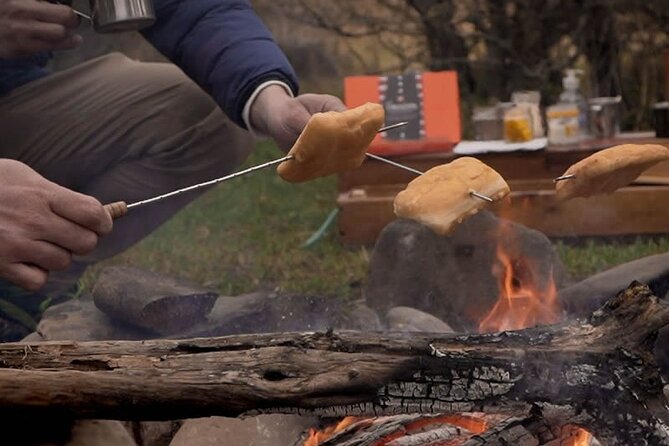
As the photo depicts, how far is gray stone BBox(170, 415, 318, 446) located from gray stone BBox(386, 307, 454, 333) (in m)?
0.72

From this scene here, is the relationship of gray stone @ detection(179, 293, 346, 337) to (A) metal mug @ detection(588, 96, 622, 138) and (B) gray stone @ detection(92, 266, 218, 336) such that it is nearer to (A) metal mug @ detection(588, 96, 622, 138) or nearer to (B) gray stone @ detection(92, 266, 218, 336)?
(B) gray stone @ detection(92, 266, 218, 336)

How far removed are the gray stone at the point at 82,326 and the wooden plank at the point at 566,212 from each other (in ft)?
6.26

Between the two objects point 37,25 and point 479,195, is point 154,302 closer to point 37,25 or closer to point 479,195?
point 37,25

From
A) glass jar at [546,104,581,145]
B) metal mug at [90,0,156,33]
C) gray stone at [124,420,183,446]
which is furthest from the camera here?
glass jar at [546,104,581,145]

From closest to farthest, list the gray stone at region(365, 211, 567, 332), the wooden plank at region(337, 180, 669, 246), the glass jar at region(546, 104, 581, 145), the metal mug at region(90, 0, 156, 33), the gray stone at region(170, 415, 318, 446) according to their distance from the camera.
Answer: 1. the gray stone at region(170, 415, 318, 446)
2. the metal mug at region(90, 0, 156, 33)
3. the gray stone at region(365, 211, 567, 332)
4. the wooden plank at region(337, 180, 669, 246)
5. the glass jar at region(546, 104, 581, 145)

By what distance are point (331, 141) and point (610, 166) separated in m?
0.65

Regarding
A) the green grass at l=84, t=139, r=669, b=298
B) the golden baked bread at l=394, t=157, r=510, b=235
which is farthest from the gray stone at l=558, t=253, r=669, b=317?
the green grass at l=84, t=139, r=669, b=298

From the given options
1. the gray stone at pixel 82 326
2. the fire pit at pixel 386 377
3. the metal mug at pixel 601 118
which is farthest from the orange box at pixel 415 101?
the fire pit at pixel 386 377

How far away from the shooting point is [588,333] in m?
2.08

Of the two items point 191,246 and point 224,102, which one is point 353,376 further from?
point 191,246

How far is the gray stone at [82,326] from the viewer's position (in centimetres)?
332

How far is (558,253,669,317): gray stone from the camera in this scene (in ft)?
10.9

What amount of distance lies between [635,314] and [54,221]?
1140 millimetres

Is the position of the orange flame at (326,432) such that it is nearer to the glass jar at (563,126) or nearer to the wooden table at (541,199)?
the wooden table at (541,199)
